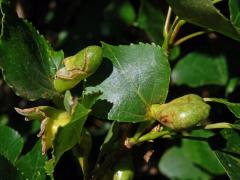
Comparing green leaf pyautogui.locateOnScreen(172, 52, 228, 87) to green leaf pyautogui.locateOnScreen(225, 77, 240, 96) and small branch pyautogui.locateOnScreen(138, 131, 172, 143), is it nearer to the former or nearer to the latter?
green leaf pyautogui.locateOnScreen(225, 77, 240, 96)

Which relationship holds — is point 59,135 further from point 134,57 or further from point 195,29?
point 195,29

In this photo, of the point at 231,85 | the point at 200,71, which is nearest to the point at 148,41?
the point at 200,71

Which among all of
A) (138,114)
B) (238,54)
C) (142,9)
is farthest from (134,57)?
(238,54)

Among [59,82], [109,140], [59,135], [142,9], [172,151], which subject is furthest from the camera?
[172,151]

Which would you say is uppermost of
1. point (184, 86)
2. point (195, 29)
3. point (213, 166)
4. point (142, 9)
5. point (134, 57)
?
point (134, 57)

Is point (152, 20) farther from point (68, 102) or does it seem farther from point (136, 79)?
point (68, 102)

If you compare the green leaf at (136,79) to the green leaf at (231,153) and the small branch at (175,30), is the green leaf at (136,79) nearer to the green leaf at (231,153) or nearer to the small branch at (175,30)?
the small branch at (175,30)

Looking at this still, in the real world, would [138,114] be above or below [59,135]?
below

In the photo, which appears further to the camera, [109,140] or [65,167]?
[65,167]

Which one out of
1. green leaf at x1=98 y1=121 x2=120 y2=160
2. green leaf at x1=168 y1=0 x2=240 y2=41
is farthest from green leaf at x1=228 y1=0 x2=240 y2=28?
green leaf at x1=98 y1=121 x2=120 y2=160
